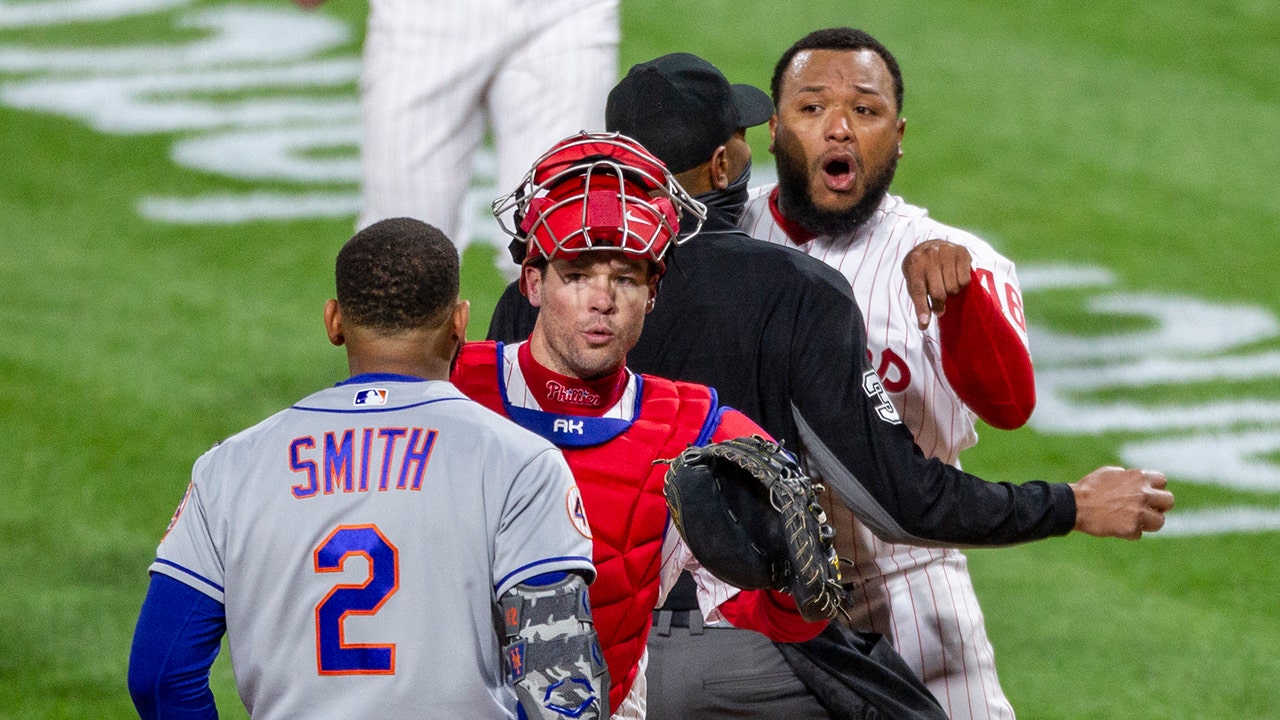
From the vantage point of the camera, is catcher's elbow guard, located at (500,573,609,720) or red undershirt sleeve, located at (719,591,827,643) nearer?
catcher's elbow guard, located at (500,573,609,720)

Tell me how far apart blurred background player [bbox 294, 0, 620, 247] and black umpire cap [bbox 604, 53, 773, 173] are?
60.9 inches

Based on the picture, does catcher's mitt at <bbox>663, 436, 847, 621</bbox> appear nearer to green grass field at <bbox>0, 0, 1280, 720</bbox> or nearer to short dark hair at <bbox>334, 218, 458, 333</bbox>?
short dark hair at <bbox>334, 218, 458, 333</bbox>

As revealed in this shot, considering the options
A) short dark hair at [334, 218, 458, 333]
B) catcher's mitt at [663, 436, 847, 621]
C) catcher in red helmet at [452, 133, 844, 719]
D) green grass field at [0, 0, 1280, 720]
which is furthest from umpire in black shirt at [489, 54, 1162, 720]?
green grass field at [0, 0, 1280, 720]

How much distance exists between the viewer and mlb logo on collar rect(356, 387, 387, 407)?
2607 mm

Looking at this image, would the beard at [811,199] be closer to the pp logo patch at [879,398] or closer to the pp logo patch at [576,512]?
the pp logo patch at [879,398]

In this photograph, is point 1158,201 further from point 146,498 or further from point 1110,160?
point 146,498

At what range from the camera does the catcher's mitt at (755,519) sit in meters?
2.77

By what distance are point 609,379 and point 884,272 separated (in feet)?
4.04

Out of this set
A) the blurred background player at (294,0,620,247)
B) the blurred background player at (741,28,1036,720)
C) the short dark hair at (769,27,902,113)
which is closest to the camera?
the blurred background player at (741,28,1036,720)

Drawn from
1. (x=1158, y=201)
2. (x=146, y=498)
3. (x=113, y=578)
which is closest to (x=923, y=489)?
(x=113, y=578)

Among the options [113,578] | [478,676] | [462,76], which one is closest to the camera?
[478,676]

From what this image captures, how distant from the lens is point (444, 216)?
5.25 meters

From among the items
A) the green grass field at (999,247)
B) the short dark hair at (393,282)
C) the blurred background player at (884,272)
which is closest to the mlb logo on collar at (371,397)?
the short dark hair at (393,282)

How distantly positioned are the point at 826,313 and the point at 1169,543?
4.05 metres
